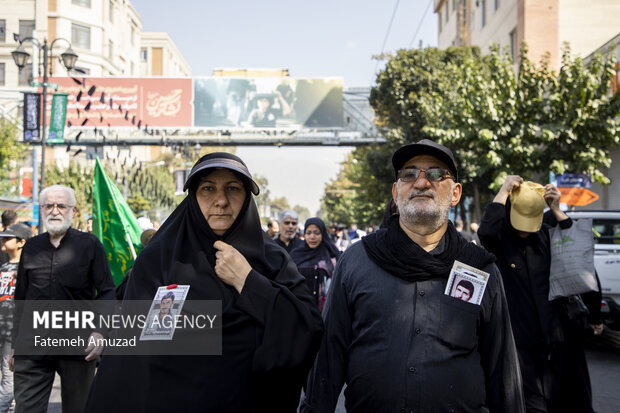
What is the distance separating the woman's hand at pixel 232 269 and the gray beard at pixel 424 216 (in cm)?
74

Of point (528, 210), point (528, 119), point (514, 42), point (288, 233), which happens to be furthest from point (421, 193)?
point (514, 42)

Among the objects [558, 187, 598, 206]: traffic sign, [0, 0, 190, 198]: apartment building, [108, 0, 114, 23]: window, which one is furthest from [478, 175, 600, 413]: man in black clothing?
[108, 0, 114, 23]: window

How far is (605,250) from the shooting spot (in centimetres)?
886

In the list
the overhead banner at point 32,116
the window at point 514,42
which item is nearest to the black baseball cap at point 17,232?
the overhead banner at point 32,116

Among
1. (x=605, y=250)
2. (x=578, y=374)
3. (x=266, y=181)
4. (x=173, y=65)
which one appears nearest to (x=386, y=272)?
(x=578, y=374)

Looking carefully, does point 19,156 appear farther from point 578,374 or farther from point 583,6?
point 578,374

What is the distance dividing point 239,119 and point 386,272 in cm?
3213

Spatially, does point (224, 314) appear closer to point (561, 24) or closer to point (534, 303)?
point (534, 303)

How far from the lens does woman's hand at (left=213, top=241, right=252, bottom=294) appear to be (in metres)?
2.54

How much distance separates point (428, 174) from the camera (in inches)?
109

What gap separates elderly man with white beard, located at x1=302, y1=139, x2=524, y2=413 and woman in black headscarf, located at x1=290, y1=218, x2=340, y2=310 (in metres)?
4.34

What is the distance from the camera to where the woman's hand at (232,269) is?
2543 millimetres

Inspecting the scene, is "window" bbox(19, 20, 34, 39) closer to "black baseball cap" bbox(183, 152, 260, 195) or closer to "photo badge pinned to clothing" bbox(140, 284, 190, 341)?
"black baseball cap" bbox(183, 152, 260, 195)

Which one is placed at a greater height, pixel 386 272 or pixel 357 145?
pixel 357 145
